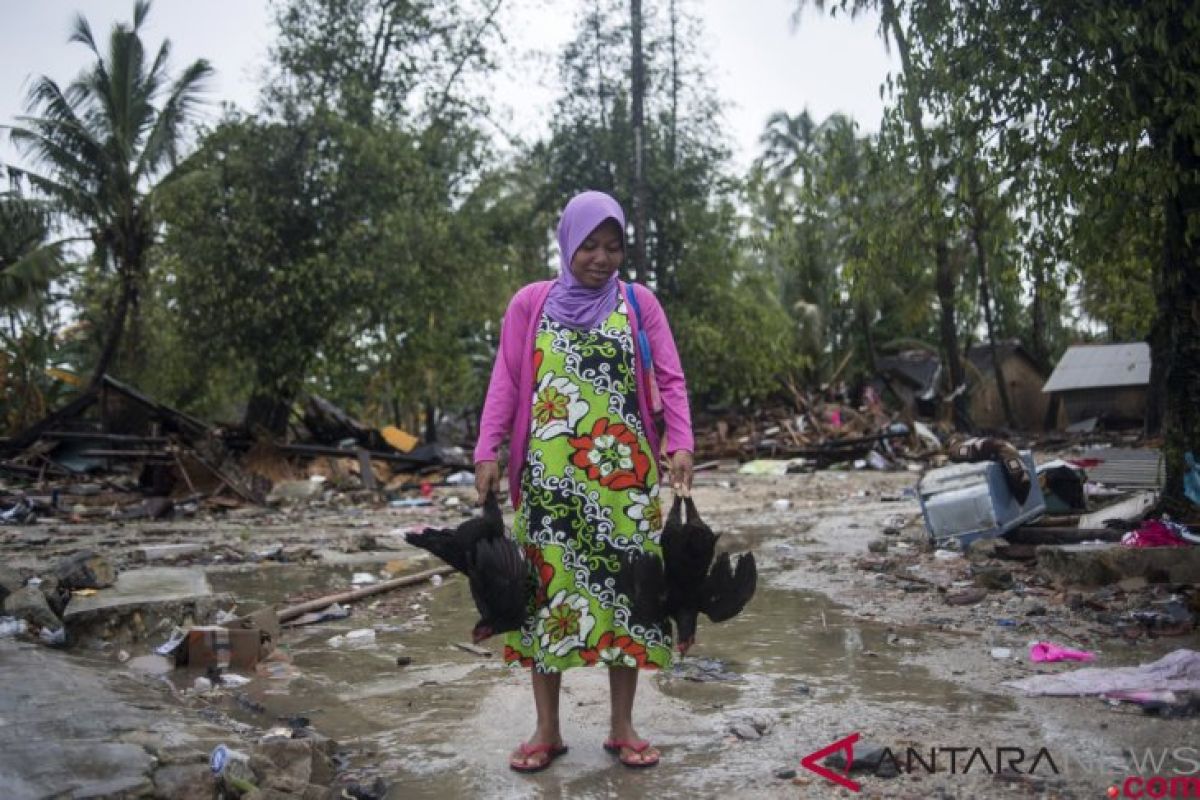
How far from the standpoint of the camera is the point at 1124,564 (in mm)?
5152

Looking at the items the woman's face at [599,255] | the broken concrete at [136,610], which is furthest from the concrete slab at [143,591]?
the woman's face at [599,255]

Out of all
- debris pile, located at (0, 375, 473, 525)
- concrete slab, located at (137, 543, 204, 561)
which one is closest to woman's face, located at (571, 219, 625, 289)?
concrete slab, located at (137, 543, 204, 561)

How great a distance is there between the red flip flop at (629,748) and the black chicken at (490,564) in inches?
18.5

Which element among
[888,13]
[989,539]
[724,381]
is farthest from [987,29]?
[724,381]

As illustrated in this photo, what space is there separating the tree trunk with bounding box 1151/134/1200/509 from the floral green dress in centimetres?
414

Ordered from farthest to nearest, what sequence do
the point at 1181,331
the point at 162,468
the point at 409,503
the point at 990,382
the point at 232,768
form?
1. the point at 990,382
2. the point at 409,503
3. the point at 162,468
4. the point at 1181,331
5. the point at 232,768

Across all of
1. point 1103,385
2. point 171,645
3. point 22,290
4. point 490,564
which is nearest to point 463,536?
point 490,564

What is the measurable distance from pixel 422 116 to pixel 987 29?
1506 cm

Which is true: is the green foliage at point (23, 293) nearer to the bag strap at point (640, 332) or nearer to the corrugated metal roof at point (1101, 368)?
the bag strap at point (640, 332)

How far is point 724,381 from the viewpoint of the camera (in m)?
22.3

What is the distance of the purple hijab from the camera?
9.79 ft

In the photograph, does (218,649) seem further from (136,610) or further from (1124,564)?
(1124,564)

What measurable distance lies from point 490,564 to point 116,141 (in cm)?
1894

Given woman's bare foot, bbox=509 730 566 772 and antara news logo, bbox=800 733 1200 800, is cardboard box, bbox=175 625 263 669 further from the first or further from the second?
antara news logo, bbox=800 733 1200 800
